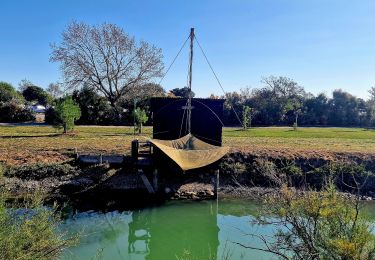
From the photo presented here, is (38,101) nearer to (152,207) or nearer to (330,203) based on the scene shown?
(152,207)

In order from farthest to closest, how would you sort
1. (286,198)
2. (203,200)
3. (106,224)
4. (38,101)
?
1. (38,101)
2. (203,200)
3. (106,224)
4. (286,198)

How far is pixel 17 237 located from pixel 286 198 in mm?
3563

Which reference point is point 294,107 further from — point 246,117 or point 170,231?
point 170,231

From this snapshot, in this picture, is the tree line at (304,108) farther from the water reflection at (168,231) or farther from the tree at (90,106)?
the water reflection at (168,231)

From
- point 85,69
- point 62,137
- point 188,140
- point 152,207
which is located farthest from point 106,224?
point 85,69

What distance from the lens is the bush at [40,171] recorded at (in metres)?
12.3

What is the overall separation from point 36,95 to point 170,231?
3861cm

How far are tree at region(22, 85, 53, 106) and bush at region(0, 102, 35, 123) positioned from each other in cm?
1409

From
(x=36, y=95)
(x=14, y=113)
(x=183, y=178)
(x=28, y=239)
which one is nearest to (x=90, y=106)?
(x=14, y=113)

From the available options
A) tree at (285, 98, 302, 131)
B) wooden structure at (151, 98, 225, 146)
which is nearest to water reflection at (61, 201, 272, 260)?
wooden structure at (151, 98, 225, 146)

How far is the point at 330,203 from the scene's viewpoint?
4.43m

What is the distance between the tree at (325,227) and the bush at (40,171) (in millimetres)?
9586

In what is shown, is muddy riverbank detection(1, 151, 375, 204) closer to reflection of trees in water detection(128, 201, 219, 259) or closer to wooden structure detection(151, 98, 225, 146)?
reflection of trees in water detection(128, 201, 219, 259)

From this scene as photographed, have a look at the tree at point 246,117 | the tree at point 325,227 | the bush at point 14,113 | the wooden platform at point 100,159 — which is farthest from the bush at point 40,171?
the bush at point 14,113
